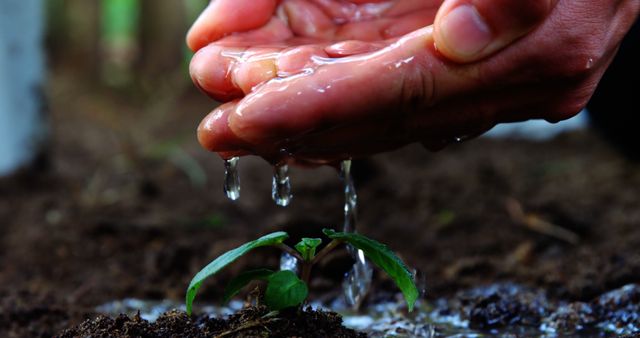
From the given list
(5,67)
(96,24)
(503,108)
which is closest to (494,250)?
(503,108)

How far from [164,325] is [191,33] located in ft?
2.27

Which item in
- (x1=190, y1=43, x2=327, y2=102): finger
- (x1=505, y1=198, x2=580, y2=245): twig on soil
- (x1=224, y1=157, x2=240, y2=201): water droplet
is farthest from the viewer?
(x1=505, y1=198, x2=580, y2=245): twig on soil

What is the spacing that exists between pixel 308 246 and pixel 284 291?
92mm

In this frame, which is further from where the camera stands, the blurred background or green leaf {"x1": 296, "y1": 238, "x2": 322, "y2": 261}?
the blurred background

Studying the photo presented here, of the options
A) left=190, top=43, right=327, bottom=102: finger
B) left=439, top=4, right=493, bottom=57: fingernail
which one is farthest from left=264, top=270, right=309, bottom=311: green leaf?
left=439, top=4, right=493, bottom=57: fingernail

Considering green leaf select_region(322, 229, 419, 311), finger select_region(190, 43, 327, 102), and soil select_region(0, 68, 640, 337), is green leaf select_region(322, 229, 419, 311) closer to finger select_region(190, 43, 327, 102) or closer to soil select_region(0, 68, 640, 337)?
soil select_region(0, 68, 640, 337)

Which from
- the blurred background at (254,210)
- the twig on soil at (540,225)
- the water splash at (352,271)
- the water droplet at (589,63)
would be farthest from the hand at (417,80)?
the twig on soil at (540,225)

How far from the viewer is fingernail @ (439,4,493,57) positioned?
1.20 m

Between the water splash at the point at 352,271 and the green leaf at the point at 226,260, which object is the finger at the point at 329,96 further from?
the water splash at the point at 352,271

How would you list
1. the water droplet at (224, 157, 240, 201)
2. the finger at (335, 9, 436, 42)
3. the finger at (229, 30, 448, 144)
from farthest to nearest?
the finger at (335, 9, 436, 42) < the water droplet at (224, 157, 240, 201) < the finger at (229, 30, 448, 144)

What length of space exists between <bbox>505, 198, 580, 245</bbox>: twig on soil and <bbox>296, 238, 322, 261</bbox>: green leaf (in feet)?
4.24

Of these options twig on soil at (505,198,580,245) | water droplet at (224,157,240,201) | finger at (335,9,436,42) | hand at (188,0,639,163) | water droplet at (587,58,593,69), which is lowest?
twig on soil at (505,198,580,245)

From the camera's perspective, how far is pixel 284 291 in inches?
42.6

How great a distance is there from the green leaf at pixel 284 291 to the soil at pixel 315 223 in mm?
120
